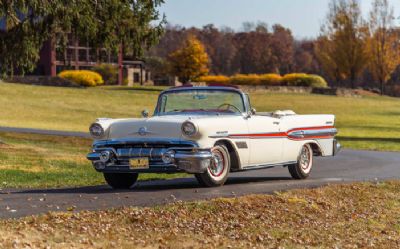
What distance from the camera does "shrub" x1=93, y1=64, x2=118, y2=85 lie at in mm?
81438

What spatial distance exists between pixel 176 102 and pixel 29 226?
6.10 m

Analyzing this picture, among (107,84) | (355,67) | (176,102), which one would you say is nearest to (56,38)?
(176,102)

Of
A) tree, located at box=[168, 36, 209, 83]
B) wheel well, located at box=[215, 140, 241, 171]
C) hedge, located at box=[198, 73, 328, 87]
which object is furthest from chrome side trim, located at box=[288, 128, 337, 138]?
hedge, located at box=[198, 73, 328, 87]

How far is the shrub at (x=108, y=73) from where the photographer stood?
267 ft

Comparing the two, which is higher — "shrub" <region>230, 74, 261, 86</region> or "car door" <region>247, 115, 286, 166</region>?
"shrub" <region>230, 74, 261, 86</region>

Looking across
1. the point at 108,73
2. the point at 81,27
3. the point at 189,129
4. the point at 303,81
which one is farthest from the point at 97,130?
the point at 303,81

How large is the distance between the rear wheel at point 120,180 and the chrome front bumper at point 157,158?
634 millimetres

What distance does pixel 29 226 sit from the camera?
9.65m

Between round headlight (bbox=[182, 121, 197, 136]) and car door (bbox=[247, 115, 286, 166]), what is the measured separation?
1.54 metres

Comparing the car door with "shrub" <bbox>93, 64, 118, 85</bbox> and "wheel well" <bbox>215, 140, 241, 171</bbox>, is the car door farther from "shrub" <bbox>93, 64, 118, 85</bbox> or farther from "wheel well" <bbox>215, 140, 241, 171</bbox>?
"shrub" <bbox>93, 64, 118, 85</bbox>

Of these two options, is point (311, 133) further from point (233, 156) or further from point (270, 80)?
point (270, 80)

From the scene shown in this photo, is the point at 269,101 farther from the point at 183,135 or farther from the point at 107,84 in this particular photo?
the point at 183,135

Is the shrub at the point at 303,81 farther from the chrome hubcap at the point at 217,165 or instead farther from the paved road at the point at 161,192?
the chrome hubcap at the point at 217,165

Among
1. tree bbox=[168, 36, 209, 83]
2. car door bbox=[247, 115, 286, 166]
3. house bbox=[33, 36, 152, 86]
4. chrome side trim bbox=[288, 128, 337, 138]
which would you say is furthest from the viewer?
tree bbox=[168, 36, 209, 83]
